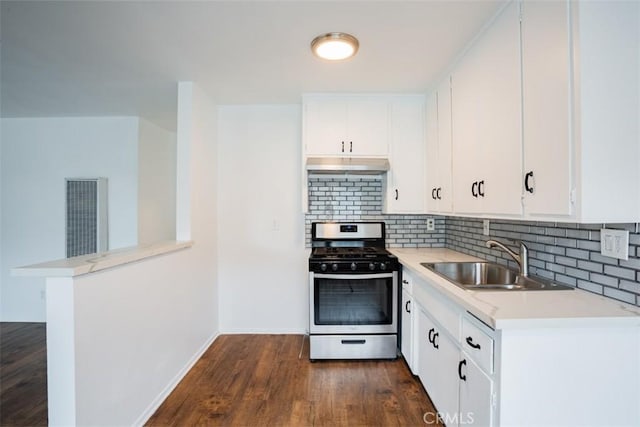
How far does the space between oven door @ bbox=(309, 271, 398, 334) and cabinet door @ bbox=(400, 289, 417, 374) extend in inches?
3.7

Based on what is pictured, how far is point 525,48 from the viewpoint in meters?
1.34

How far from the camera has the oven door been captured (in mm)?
2447

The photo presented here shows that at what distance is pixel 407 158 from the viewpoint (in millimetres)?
2715

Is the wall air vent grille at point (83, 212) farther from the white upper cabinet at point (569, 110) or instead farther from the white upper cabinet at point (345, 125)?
the white upper cabinet at point (569, 110)

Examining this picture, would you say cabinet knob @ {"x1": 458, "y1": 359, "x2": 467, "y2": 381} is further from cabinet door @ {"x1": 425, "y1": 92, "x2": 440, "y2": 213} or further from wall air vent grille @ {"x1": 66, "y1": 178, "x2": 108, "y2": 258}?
wall air vent grille @ {"x1": 66, "y1": 178, "x2": 108, "y2": 258}

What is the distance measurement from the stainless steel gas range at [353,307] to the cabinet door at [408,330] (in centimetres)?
8

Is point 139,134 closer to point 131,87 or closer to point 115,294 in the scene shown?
point 131,87

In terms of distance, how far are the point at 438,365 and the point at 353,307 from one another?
0.86m

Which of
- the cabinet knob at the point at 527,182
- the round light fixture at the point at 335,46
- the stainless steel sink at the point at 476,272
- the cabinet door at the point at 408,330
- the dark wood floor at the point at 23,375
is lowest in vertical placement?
the dark wood floor at the point at 23,375

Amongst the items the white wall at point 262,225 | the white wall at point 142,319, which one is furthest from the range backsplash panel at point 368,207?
the white wall at point 142,319

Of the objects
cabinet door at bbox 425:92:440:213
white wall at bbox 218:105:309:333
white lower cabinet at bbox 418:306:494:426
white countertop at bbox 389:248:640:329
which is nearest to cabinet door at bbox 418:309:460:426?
white lower cabinet at bbox 418:306:494:426

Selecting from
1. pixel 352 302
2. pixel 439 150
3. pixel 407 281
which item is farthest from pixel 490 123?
pixel 352 302

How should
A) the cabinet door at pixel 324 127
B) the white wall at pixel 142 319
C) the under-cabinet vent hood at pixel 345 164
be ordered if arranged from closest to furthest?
the white wall at pixel 142 319, the under-cabinet vent hood at pixel 345 164, the cabinet door at pixel 324 127

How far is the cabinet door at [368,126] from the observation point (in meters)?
2.69
